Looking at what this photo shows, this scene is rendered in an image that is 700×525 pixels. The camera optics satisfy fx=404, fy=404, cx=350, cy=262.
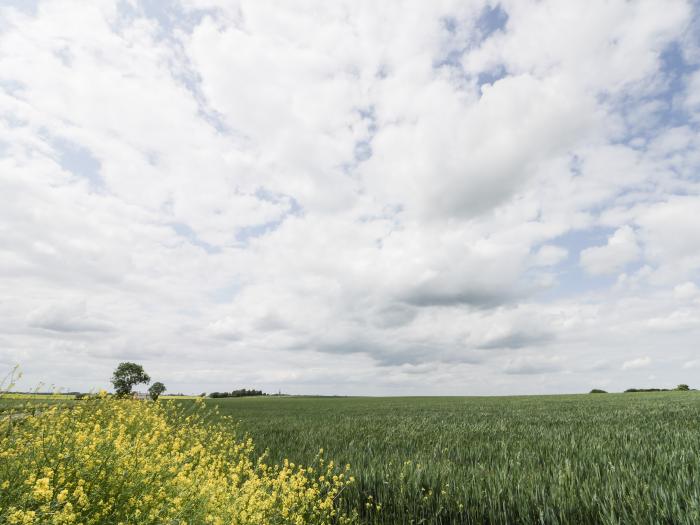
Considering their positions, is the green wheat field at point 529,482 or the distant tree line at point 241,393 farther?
the distant tree line at point 241,393

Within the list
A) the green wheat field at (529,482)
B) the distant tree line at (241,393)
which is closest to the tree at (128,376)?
the distant tree line at (241,393)

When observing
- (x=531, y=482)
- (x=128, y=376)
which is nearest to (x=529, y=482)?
(x=531, y=482)

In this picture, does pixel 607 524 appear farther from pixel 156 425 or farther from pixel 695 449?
pixel 156 425

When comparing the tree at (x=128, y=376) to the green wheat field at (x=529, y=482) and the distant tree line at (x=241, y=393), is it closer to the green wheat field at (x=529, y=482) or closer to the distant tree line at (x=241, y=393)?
the distant tree line at (x=241, y=393)

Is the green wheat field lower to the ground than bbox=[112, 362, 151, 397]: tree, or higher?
lower

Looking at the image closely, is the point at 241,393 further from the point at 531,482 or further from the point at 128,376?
the point at 531,482

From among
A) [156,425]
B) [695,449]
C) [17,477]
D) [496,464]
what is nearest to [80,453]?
[17,477]

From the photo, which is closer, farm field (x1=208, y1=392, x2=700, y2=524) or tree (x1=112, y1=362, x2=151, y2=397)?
farm field (x1=208, y1=392, x2=700, y2=524)

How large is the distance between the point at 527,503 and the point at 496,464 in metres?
2.09

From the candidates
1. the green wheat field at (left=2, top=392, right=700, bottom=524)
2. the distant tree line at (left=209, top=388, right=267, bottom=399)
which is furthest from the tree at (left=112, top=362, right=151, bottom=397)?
the green wheat field at (left=2, top=392, right=700, bottom=524)

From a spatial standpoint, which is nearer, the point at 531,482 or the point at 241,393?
the point at 531,482

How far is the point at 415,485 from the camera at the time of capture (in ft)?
18.9

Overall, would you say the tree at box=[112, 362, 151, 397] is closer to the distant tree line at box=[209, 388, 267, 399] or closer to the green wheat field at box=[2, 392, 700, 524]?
the distant tree line at box=[209, 388, 267, 399]

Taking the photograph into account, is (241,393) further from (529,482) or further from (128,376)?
(529,482)
